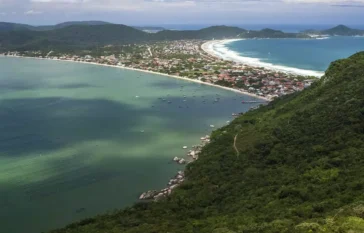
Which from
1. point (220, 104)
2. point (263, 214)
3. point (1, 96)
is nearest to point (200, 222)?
point (263, 214)

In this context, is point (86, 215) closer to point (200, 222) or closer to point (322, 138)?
point (200, 222)

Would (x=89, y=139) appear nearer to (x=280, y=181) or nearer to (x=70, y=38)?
(x=280, y=181)

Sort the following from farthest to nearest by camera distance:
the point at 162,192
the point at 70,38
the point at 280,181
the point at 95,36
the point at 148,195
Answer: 1. the point at 95,36
2. the point at 70,38
3. the point at 162,192
4. the point at 148,195
5. the point at 280,181

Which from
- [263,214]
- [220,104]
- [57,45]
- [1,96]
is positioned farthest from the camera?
[57,45]

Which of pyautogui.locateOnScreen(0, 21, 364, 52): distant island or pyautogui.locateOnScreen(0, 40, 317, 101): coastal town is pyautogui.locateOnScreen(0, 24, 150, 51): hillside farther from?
pyautogui.locateOnScreen(0, 40, 317, 101): coastal town

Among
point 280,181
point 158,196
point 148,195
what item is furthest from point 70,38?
point 280,181
